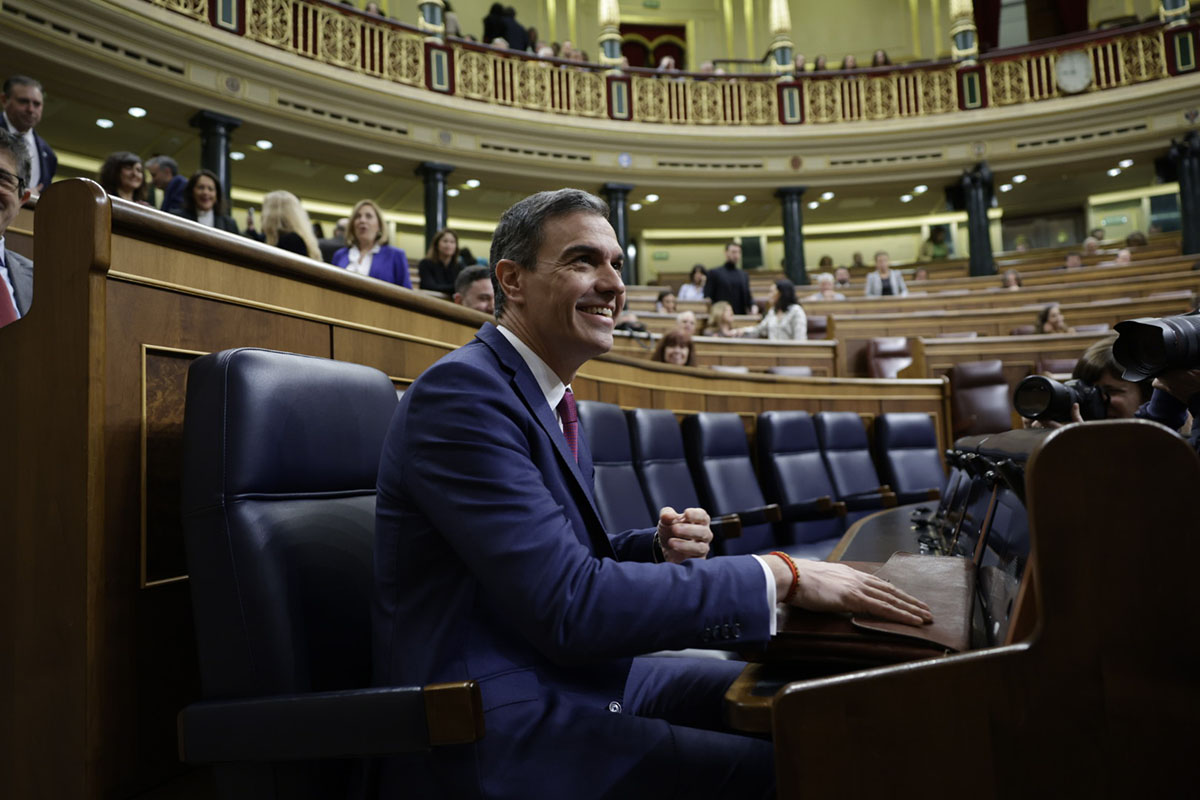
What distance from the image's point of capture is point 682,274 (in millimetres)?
7012

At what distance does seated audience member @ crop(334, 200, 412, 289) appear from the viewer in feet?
6.48

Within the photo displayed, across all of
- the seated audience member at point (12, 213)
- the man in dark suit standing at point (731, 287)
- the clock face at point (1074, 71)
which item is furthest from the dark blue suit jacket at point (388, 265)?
the clock face at point (1074, 71)

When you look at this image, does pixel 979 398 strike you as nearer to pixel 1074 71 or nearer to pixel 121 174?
pixel 121 174

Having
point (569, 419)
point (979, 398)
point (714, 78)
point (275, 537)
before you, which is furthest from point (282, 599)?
point (714, 78)

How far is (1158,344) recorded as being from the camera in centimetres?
40

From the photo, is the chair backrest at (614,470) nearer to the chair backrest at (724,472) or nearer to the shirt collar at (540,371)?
the chair backrest at (724,472)

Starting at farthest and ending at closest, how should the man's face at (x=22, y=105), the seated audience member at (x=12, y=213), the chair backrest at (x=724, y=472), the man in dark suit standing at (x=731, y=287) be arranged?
the man in dark suit standing at (x=731, y=287), the man's face at (x=22, y=105), the chair backrest at (x=724, y=472), the seated audience member at (x=12, y=213)

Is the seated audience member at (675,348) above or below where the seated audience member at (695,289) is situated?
below

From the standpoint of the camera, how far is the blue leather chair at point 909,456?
214cm

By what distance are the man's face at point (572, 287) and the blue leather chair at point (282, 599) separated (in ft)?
0.53

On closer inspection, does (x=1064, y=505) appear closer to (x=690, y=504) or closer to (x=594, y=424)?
(x=594, y=424)

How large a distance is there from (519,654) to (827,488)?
4.94 feet

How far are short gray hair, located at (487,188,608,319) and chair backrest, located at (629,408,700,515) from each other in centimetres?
90

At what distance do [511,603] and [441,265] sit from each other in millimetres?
1863
